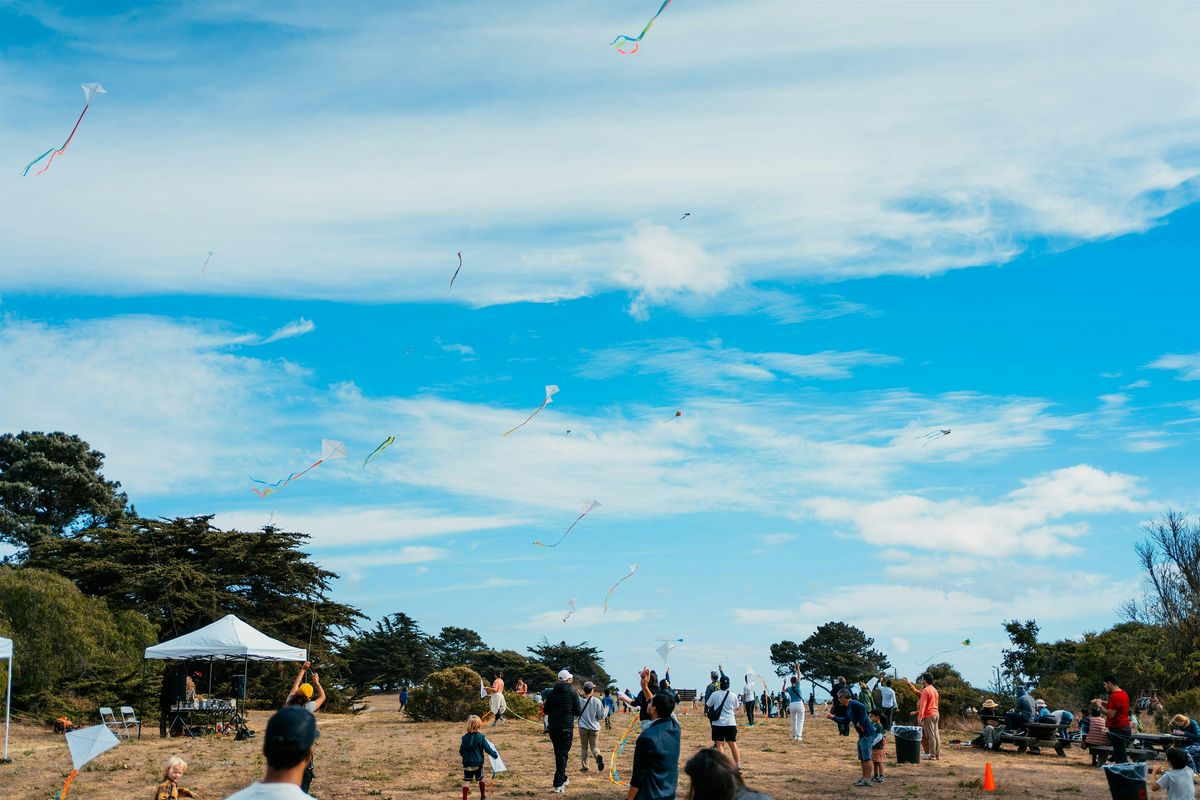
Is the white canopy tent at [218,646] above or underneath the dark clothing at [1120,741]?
above

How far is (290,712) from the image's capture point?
11.9 feet

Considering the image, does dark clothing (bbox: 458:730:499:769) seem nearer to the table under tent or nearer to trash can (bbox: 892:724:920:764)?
trash can (bbox: 892:724:920:764)

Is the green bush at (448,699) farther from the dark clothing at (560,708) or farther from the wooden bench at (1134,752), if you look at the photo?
the wooden bench at (1134,752)

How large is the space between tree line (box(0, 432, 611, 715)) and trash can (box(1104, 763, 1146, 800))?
22001 millimetres

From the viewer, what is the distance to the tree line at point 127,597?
1178 inches

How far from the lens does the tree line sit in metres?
29.9

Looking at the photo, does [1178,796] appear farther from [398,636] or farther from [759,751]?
[398,636]

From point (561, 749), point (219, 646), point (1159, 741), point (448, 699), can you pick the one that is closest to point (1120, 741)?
point (1159, 741)

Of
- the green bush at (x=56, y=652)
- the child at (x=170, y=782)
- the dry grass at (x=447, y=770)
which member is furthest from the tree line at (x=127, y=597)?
the child at (x=170, y=782)

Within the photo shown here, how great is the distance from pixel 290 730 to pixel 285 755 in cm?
8

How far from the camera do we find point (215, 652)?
23047mm

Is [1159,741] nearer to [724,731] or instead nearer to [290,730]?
[724,731]

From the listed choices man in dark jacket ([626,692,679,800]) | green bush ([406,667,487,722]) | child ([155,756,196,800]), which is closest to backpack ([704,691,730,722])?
child ([155,756,196,800])

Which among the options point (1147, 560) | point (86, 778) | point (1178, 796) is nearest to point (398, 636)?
point (1147, 560)
